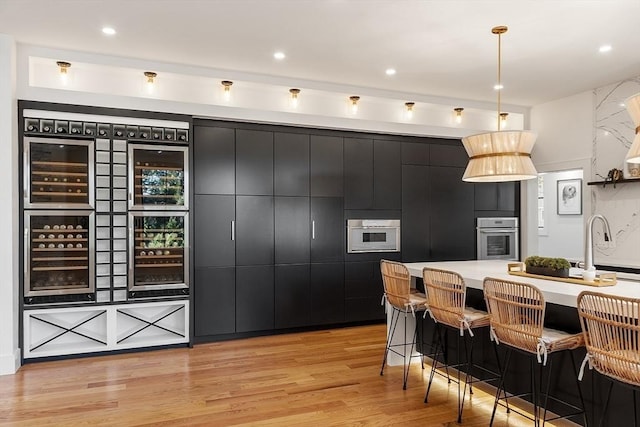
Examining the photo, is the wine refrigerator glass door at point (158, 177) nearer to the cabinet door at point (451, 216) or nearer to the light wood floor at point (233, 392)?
the light wood floor at point (233, 392)

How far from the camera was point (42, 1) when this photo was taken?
3387 millimetres

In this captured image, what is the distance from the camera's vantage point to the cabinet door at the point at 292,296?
523 centimetres

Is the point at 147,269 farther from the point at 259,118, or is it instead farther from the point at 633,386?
the point at 633,386

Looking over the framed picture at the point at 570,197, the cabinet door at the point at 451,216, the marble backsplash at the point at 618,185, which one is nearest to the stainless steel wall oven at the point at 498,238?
the cabinet door at the point at 451,216

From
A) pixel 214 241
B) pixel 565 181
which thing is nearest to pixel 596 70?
pixel 565 181

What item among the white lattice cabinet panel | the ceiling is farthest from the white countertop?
the white lattice cabinet panel

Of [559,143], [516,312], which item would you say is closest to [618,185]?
[559,143]

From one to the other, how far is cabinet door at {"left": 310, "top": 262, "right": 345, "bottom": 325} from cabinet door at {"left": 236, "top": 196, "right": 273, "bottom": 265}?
24.6 inches

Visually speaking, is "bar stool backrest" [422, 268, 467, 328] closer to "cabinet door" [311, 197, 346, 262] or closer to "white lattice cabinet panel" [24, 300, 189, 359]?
"cabinet door" [311, 197, 346, 262]

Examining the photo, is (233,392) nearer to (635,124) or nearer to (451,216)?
(635,124)

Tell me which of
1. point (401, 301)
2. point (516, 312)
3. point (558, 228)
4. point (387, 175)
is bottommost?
point (401, 301)

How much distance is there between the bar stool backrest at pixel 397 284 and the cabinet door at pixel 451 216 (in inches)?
92.4

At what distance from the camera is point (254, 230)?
5129mm

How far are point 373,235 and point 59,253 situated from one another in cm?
340
